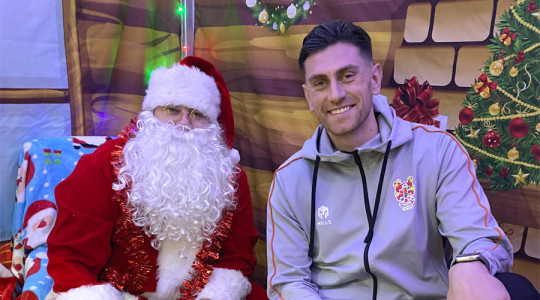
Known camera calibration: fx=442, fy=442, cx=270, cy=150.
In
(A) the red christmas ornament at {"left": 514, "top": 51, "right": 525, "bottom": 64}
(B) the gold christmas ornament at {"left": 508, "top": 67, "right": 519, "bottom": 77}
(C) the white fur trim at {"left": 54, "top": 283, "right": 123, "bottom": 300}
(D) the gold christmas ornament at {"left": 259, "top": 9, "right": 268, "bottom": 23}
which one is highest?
(D) the gold christmas ornament at {"left": 259, "top": 9, "right": 268, "bottom": 23}

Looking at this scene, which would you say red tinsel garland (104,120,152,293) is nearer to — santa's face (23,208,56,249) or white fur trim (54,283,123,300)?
white fur trim (54,283,123,300)

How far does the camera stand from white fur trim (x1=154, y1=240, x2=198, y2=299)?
5.68ft

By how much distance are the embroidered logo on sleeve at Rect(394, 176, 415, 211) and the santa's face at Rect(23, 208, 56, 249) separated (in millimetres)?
→ 1484

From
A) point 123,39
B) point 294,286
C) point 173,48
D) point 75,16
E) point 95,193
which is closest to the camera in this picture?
point 294,286

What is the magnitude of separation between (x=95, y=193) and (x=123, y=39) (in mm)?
1074

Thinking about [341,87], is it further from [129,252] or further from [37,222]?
[37,222]

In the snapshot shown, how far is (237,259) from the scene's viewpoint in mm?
1860

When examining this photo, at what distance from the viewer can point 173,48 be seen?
8.57 feet

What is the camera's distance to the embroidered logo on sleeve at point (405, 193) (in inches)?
54.0

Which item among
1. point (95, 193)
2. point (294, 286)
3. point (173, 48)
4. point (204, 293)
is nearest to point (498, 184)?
point (294, 286)

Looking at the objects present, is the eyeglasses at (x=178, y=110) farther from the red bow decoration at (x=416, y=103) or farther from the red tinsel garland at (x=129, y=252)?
the red bow decoration at (x=416, y=103)

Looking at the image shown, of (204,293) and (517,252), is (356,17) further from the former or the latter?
(204,293)

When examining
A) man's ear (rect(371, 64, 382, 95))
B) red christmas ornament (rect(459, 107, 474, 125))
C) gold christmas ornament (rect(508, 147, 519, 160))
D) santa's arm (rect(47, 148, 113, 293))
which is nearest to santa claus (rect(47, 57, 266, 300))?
santa's arm (rect(47, 148, 113, 293))

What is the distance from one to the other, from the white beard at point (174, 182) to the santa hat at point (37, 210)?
1.59ft
